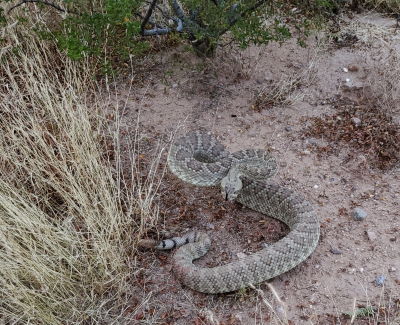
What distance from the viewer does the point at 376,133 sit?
19.6 feet

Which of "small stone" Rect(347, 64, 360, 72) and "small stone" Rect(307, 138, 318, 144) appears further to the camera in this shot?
"small stone" Rect(347, 64, 360, 72)

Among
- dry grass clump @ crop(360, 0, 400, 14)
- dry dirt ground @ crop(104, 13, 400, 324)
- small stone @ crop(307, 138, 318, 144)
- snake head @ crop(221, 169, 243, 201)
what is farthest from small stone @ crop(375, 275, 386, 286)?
dry grass clump @ crop(360, 0, 400, 14)

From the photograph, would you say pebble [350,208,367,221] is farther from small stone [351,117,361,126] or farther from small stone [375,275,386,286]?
small stone [351,117,361,126]

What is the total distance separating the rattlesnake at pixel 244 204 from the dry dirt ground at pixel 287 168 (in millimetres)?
159

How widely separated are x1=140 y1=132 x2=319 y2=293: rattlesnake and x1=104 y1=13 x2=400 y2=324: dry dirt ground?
6.3 inches

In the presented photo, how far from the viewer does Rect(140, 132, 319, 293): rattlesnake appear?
4.18 m

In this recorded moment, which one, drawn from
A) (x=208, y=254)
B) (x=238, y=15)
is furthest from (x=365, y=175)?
(x=238, y=15)

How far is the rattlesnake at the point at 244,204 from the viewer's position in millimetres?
A: 4184

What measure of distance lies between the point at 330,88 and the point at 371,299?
3.80 metres

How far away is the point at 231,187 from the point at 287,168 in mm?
1116

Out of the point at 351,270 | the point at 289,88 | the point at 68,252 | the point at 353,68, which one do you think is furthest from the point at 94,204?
the point at 353,68

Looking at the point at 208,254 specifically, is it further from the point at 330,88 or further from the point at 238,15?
the point at 330,88

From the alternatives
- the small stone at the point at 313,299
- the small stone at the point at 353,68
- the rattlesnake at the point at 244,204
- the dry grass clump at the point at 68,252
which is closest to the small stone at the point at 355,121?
the small stone at the point at 353,68

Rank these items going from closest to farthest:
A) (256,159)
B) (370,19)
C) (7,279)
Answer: (7,279)
(256,159)
(370,19)
